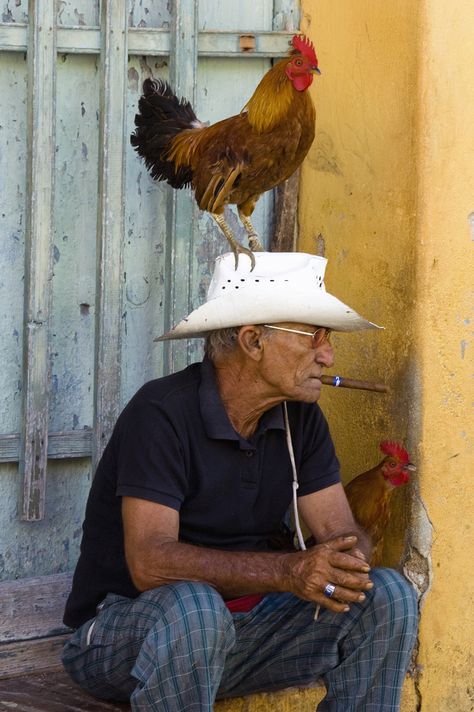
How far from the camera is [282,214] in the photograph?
13.6 feet

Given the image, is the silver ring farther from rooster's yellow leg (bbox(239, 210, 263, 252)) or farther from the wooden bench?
rooster's yellow leg (bbox(239, 210, 263, 252))

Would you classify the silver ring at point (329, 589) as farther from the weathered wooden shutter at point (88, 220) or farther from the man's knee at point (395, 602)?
the weathered wooden shutter at point (88, 220)

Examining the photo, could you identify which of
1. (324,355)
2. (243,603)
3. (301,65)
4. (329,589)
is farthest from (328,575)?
(301,65)

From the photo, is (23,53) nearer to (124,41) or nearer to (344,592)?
(124,41)

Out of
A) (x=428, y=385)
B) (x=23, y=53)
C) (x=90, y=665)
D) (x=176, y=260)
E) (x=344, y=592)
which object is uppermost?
(x=23, y=53)

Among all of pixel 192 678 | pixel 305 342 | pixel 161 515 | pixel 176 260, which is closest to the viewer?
pixel 192 678

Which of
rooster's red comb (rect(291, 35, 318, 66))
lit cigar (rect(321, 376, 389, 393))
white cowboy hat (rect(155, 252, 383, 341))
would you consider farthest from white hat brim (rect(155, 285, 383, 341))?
rooster's red comb (rect(291, 35, 318, 66))

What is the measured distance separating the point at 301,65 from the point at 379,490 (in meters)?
1.38

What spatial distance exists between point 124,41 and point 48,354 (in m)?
1.09

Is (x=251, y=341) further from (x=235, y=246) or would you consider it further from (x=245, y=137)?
(x=245, y=137)

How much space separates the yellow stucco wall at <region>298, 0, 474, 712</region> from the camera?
3.60 metres

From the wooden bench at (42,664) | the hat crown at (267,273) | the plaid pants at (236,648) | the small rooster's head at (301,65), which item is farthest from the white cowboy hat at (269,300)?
the wooden bench at (42,664)

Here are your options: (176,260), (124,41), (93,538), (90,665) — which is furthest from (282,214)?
(90,665)

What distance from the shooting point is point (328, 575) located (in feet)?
9.30
